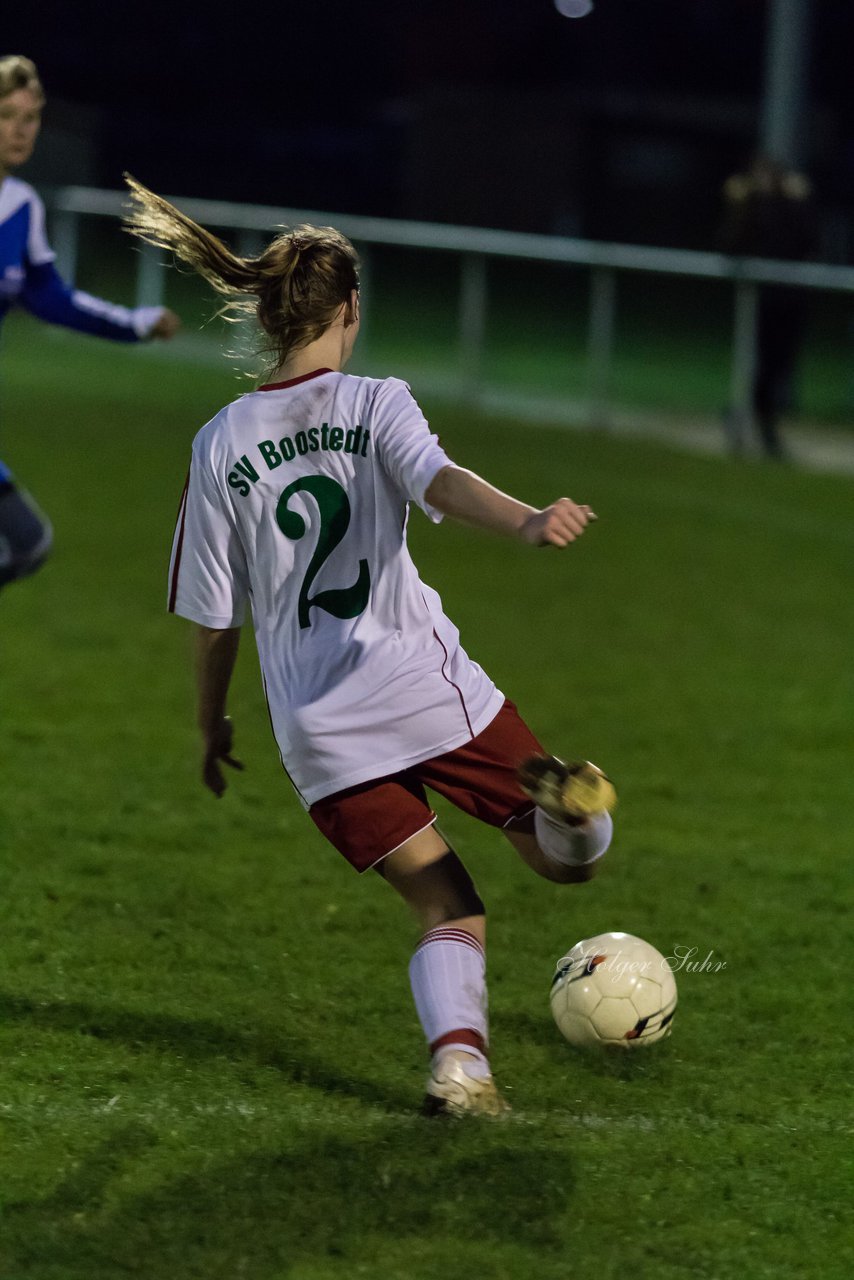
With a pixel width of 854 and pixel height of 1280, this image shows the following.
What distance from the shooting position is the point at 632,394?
17172mm

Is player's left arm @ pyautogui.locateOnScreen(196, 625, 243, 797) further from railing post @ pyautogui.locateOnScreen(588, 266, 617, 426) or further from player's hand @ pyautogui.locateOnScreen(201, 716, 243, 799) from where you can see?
railing post @ pyautogui.locateOnScreen(588, 266, 617, 426)

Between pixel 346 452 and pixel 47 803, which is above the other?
pixel 346 452

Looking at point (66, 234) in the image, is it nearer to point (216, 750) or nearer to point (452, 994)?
point (216, 750)

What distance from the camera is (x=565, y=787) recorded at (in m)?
3.52

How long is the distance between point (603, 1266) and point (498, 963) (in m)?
1.73

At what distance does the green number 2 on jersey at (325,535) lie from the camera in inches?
145

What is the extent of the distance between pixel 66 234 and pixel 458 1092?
17633 mm

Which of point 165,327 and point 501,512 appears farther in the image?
point 165,327

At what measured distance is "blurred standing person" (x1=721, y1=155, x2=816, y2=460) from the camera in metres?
14.9

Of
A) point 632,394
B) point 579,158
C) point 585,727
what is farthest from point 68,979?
point 579,158

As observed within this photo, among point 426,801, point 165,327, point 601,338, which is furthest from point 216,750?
point 601,338

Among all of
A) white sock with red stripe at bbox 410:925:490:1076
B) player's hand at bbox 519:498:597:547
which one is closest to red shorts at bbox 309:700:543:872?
white sock with red stripe at bbox 410:925:490:1076

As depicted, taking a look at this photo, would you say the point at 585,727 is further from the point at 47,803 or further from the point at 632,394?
the point at 632,394

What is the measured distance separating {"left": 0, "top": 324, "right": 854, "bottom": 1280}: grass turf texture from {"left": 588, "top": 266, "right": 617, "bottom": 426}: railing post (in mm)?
6417
